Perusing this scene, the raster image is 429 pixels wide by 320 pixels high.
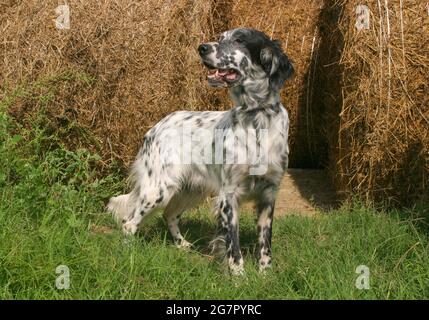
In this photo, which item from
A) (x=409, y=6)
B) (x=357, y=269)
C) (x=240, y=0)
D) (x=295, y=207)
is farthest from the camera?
(x=240, y=0)

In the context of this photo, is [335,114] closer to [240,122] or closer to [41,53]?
[240,122]

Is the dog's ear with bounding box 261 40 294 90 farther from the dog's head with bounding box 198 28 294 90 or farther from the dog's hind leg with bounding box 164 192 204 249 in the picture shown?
the dog's hind leg with bounding box 164 192 204 249

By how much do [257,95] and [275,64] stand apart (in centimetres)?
25

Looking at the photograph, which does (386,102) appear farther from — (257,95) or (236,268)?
(236,268)

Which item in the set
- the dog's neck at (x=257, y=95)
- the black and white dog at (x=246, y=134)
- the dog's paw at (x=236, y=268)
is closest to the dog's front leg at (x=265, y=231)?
the black and white dog at (x=246, y=134)

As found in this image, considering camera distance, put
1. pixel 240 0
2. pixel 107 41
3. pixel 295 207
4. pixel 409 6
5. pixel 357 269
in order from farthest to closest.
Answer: pixel 240 0
pixel 295 207
pixel 107 41
pixel 409 6
pixel 357 269

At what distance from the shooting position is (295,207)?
655 cm

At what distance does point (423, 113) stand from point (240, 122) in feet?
5.34

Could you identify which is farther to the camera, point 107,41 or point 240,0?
point 240,0

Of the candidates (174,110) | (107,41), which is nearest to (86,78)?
(107,41)

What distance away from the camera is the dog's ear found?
4973 mm

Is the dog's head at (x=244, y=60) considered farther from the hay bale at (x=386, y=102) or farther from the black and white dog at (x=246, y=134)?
the hay bale at (x=386, y=102)

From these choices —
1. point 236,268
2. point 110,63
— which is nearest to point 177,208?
point 236,268

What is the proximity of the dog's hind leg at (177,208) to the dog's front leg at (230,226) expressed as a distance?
0.66 meters
